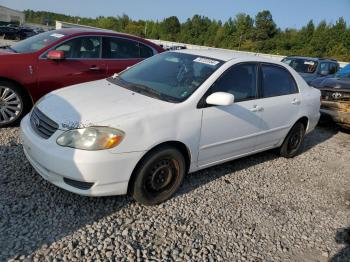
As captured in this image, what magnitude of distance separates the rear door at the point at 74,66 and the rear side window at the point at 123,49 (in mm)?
159

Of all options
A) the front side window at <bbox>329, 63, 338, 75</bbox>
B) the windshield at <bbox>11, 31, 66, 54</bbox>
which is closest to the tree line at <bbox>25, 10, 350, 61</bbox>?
the front side window at <bbox>329, 63, 338, 75</bbox>

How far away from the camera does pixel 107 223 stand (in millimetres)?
3281

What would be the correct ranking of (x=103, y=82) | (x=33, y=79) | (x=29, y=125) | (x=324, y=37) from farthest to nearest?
(x=324, y=37) → (x=33, y=79) → (x=103, y=82) → (x=29, y=125)

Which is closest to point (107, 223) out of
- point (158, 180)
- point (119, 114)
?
point (158, 180)

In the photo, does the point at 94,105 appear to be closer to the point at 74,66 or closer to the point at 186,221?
the point at 186,221

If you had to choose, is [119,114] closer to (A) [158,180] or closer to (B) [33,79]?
(A) [158,180]

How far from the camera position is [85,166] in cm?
310

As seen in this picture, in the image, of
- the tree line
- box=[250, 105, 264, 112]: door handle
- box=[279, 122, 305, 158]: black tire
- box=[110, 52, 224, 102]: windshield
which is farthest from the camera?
the tree line

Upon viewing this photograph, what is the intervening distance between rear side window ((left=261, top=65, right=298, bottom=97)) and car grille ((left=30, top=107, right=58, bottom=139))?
108 inches

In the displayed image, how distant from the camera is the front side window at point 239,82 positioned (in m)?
4.14

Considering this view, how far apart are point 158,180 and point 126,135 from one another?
0.69m

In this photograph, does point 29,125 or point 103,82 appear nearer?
point 29,125

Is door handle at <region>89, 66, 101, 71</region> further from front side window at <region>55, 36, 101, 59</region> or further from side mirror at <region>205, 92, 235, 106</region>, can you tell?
side mirror at <region>205, 92, 235, 106</region>

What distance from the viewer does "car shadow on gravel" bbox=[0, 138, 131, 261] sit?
289 cm
